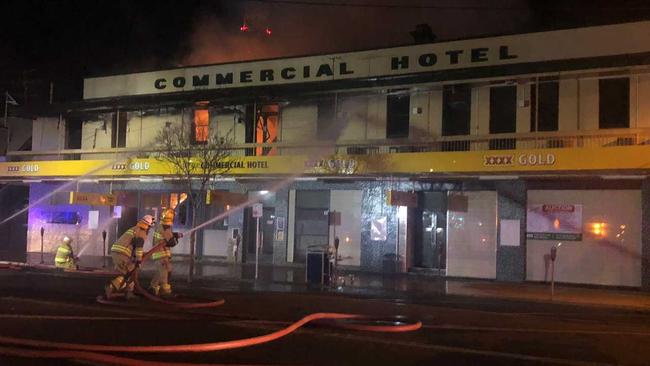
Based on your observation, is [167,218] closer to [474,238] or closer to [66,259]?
[66,259]

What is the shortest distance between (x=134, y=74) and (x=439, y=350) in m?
21.8

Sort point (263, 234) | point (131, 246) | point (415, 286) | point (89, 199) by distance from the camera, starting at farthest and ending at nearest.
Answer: point (263, 234) → point (89, 199) → point (415, 286) → point (131, 246)

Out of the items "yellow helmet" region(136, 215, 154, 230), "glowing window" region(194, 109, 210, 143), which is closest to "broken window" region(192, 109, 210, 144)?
"glowing window" region(194, 109, 210, 143)

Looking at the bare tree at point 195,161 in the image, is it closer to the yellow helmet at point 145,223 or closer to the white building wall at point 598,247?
the yellow helmet at point 145,223

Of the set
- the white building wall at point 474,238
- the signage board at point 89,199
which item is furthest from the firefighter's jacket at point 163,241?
the signage board at point 89,199

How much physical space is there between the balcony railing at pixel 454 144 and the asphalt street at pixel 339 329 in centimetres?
541

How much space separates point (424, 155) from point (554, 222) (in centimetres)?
457

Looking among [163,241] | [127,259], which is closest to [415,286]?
[163,241]

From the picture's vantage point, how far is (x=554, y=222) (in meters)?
18.6

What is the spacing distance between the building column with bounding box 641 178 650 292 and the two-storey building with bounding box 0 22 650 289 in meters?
0.04

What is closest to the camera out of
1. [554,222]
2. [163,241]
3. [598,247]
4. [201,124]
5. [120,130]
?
[163,241]

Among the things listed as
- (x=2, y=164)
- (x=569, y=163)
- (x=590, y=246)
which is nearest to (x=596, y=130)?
(x=569, y=163)

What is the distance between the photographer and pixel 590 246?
59.6 feet

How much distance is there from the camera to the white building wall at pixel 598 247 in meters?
17.7
